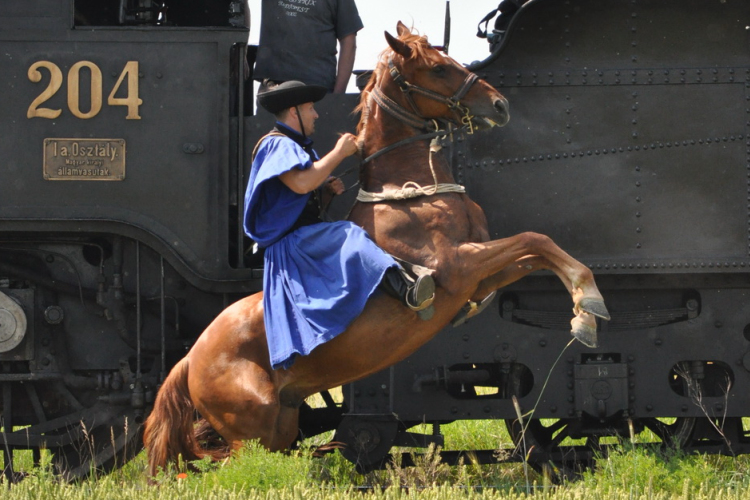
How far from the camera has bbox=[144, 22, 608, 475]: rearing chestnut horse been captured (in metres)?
4.98

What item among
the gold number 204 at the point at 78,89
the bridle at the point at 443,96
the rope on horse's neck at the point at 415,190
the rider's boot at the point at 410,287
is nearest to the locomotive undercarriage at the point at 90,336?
the gold number 204 at the point at 78,89

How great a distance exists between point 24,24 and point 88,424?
7.79 ft

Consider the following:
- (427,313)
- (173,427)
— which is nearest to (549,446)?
(427,313)

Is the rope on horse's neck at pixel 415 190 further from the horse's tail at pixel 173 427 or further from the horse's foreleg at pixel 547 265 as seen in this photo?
the horse's tail at pixel 173 427

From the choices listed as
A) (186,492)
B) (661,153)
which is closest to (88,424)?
(186,492)

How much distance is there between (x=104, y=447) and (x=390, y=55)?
294cm

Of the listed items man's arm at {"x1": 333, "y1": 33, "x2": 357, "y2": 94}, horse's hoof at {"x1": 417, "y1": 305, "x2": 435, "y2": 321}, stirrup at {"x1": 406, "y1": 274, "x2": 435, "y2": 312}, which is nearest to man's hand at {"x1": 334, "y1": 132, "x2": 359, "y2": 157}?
stirrup at {"x1": 406, "y1": 274, "x2": 435, "y2": 312}

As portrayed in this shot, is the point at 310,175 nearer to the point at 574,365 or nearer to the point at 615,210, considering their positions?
the point at 615,210

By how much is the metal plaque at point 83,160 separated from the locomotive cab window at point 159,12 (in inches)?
32.3

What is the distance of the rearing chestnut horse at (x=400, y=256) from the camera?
498 cm

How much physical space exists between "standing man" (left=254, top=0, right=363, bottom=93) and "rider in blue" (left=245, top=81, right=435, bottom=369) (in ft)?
2.98

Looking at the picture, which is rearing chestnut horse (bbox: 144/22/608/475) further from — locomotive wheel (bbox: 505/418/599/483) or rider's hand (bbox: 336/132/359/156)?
locomotive wheel (bbox: 505/418/599/483)

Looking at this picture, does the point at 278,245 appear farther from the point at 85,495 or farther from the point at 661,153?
the point at 661,153

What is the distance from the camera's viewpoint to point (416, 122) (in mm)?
5191
